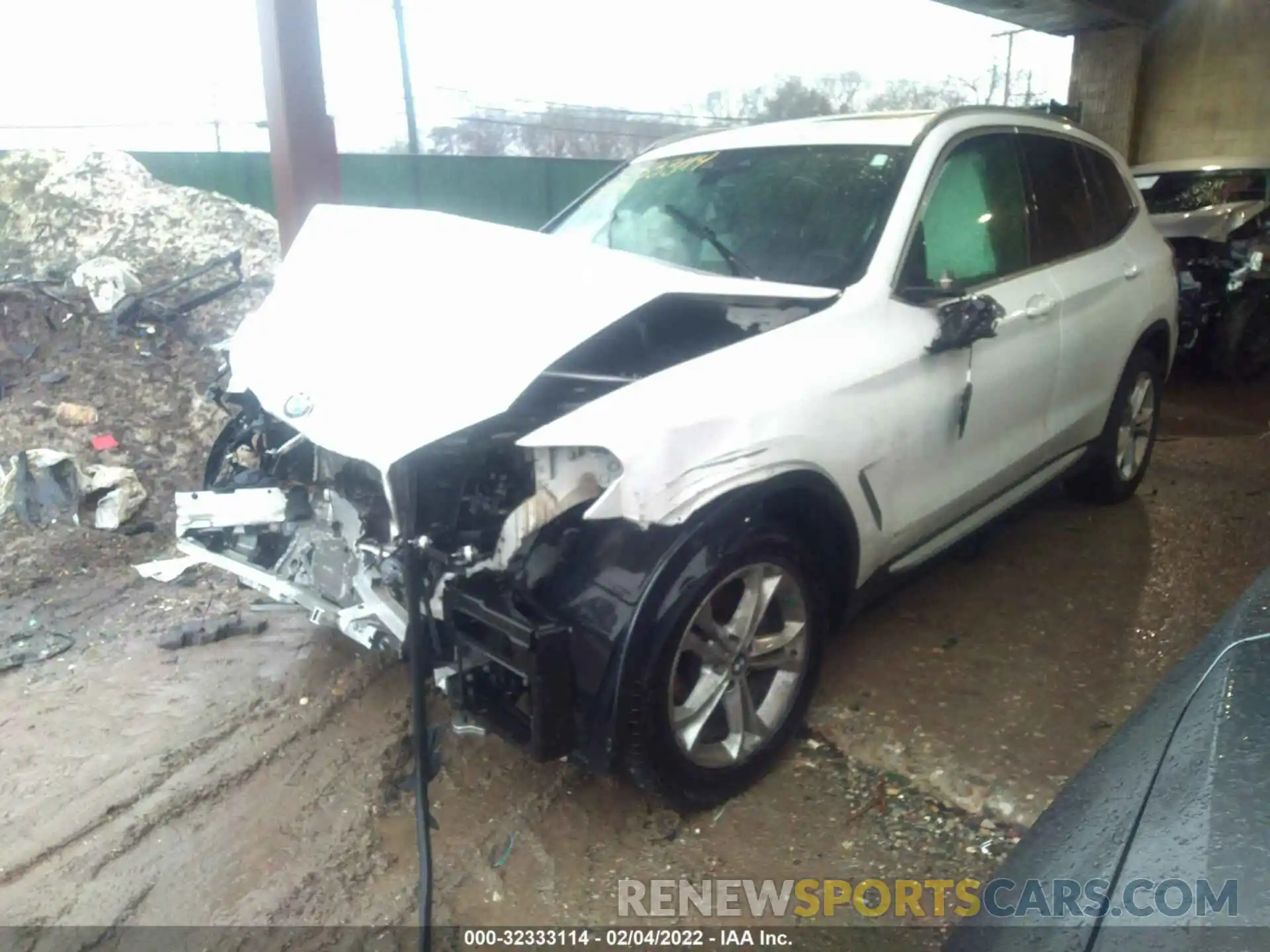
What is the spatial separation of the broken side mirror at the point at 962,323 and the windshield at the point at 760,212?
316 millimetres

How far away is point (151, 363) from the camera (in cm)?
591

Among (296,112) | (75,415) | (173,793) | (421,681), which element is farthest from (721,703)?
(75,415)

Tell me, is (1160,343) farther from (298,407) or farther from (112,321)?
(112,321)

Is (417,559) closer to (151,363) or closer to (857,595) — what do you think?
(857,595)

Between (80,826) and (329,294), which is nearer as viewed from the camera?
(80,826)

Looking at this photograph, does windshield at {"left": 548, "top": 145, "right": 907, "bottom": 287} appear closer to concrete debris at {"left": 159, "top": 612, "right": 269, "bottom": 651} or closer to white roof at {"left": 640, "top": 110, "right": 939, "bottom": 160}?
white roof at {"left": 640, "top": 110, "right": 939, "bottom": 160}

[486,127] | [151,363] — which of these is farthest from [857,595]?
[486,127]


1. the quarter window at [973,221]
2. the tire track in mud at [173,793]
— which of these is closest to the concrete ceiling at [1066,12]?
the quarter window at [973,221]

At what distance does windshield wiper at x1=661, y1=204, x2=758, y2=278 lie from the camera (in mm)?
3234

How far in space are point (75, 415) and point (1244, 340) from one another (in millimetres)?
8661

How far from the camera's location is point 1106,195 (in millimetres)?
4391

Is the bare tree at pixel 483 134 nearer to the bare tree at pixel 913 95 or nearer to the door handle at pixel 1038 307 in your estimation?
the bare tree at pixel 913 95

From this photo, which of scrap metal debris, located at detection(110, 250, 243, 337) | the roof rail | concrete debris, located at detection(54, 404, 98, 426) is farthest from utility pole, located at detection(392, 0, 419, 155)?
the roof rail

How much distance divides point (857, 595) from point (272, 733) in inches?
76.7
